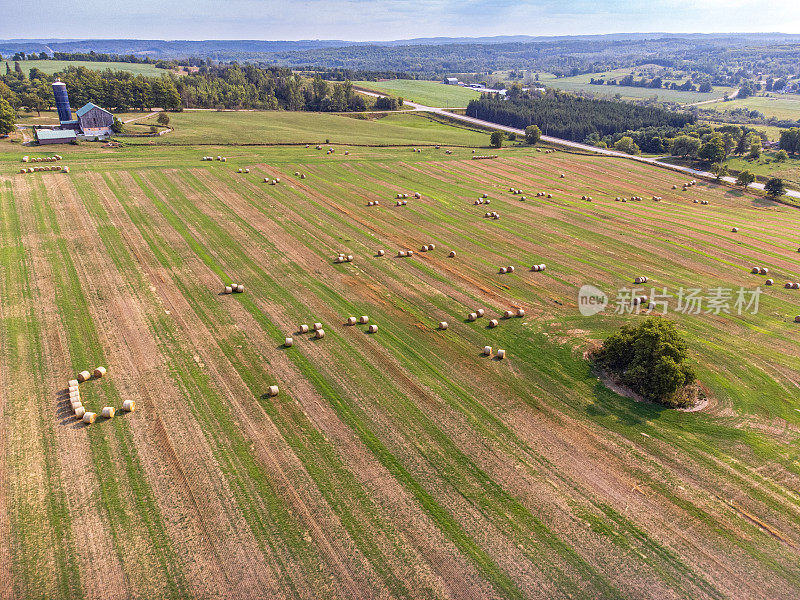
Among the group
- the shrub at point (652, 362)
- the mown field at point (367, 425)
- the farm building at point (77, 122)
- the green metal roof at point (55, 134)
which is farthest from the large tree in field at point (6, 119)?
the shrub at point (652, 362)

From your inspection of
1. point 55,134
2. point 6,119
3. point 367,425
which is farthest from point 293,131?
point 367,425

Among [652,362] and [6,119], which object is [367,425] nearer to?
[652,362]

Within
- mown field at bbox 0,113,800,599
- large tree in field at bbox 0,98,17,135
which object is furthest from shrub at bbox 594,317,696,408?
large tree in field at bbox 0,98,17,135

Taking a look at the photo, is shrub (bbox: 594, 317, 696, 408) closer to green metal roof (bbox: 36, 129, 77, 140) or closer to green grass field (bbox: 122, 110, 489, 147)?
green grass field (bbox: 122, 110, 489, 147)

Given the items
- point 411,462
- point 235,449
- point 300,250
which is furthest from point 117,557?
point 300,250

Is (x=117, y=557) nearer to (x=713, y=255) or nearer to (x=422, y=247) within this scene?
(x=422, y=247)

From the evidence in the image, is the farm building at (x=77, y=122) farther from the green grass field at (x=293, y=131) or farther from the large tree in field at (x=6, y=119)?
the large tree in field at (x=6, y=119)
